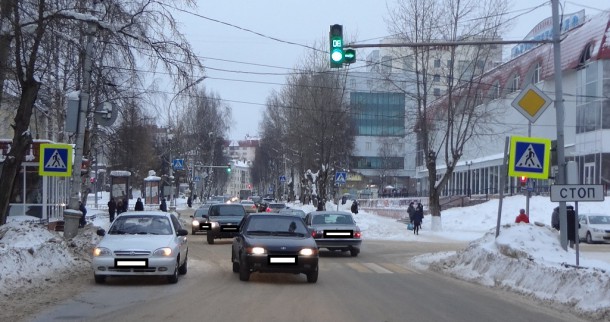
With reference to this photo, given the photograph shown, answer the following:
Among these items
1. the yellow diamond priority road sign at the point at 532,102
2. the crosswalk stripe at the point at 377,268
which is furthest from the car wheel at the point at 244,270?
the yellow diamond priority road sign at the point at 532,102

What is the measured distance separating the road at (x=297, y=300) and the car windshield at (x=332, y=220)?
5.99 metres

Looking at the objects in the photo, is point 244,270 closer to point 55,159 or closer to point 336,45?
point 336,45

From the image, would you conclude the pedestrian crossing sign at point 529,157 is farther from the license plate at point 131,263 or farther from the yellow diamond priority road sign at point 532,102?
the license plate at point 131,263

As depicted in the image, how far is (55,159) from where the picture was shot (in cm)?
2008

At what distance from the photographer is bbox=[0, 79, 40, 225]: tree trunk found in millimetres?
18922

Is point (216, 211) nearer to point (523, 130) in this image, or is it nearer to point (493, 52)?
point (493, 52)

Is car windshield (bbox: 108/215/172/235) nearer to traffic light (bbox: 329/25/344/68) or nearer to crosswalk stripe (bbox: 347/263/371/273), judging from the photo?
traffic light (bbox: 329/25/344/68)

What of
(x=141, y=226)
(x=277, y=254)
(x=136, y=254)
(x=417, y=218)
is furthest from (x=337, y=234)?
(x=417, y=218)

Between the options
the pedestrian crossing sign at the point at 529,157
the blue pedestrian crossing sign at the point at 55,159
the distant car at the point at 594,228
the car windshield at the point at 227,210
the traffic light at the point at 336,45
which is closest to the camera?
the pedestrian crossing sign at the point at 529,157

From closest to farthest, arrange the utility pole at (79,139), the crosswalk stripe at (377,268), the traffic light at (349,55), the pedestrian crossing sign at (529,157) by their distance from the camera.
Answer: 1. the pedestrian crossing sign at (529,157)
2. the traffic light at (349,55)
3. the crosswalk stripe at (377,268)
4. the utility pole at (79,139)

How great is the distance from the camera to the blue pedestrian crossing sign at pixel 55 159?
65.6ft

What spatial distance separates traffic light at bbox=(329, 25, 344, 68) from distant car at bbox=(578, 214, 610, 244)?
2196 cm

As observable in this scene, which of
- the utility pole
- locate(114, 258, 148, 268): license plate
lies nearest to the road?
locate(114, 258, 148, 268): license plate

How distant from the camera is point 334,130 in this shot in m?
57.0
